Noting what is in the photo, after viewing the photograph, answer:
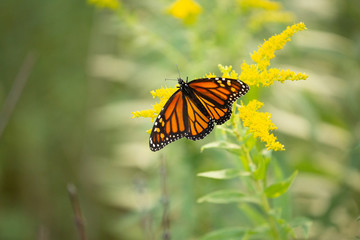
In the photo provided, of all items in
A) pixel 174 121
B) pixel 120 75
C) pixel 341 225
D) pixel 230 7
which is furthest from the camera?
pixel 120 75

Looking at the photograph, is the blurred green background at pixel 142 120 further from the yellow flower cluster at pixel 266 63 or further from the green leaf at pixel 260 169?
the yellow flower cluster at pixel 266 63

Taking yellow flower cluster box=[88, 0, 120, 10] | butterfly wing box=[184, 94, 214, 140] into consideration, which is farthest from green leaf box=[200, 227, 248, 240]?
yellow flower cluster box=[88, 0, 120, 10]

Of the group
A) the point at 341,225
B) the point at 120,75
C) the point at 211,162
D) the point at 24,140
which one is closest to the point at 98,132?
the point at 24,140

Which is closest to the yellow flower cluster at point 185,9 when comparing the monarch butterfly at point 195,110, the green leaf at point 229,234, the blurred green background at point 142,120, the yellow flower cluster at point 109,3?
the blurred green background at point 142,120

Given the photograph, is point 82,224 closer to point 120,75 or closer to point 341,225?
point 341,225

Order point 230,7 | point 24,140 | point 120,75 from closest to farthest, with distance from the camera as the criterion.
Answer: point 230,7 → point 120,75 → point 24,140

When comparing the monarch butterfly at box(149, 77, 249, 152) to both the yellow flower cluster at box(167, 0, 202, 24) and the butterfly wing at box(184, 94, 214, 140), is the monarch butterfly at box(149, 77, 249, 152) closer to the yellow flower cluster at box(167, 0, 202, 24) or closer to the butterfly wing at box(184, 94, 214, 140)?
the butterfly wing at box(184, 94, 214, 140)

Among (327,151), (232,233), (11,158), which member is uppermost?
(11,158)
